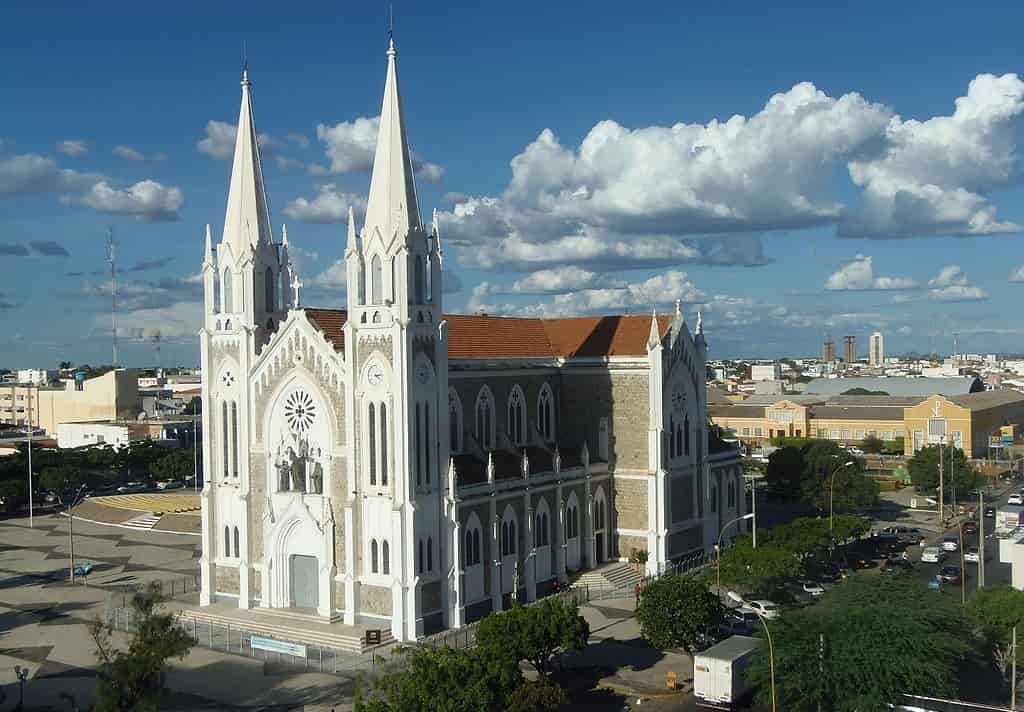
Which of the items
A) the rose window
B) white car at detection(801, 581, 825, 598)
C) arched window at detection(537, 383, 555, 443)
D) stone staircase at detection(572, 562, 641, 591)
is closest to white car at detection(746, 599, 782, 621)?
white car at detection(801, 581, 825, 598)

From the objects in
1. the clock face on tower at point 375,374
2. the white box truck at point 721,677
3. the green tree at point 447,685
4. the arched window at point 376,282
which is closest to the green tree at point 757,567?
the white box truck at point 721,677

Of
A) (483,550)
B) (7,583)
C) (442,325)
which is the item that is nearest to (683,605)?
(483,550)

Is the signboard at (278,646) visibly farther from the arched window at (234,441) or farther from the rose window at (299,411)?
the arched window at (234,441)

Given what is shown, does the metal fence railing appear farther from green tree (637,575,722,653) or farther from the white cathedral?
green tree (637,575,722,653)

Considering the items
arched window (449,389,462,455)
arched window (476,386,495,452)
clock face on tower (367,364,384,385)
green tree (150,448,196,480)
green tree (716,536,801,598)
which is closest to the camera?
clock face on tower (367,364,384,385)

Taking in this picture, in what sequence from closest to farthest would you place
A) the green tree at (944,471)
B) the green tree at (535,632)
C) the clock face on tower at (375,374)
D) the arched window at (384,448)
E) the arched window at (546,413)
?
the green tree at (535,632) < the arched window at (384,448) < the clock face on tower at (375,374) < the arched window at (546,413) < the green tree at (944,471)

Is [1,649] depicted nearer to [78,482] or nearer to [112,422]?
[78,482]
